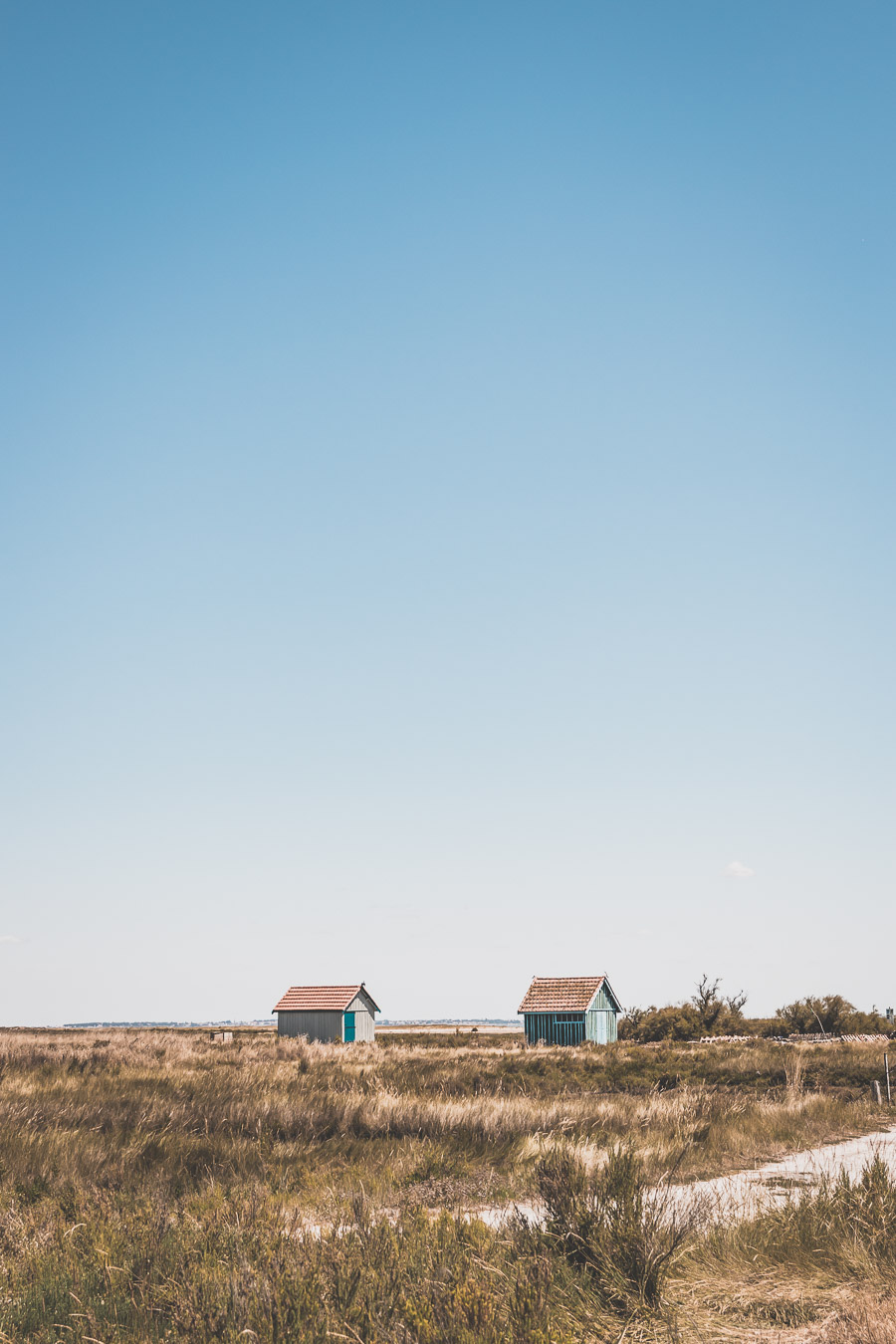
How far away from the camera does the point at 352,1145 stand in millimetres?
11227

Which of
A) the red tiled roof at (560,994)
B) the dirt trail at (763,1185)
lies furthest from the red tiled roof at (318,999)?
the dirt trail at (763,1185)

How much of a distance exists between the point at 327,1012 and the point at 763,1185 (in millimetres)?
45102

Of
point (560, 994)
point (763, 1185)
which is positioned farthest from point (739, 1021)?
point (763, 1185)

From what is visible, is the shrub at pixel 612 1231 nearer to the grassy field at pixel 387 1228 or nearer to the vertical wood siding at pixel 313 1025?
the grassy field at pixel 387 1228

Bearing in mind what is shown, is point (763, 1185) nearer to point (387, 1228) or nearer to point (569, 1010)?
point (387, 1228)

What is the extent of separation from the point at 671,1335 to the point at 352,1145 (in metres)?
7.71

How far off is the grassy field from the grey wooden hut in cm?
3799

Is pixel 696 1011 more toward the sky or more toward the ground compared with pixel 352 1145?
more toward the ground

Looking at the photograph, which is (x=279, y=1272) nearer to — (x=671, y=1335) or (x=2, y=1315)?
(x=2, y=1315)

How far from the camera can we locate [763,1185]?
964 cm

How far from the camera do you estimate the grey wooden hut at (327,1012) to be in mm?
50938

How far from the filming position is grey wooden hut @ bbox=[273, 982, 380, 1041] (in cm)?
5094

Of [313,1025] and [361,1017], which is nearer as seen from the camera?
[313,1025]

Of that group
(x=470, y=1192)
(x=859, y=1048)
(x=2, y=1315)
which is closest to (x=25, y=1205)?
(x=2, y=1315)
